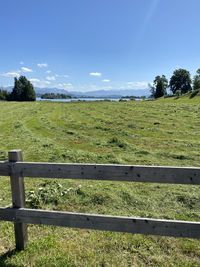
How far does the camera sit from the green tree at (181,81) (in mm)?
126562

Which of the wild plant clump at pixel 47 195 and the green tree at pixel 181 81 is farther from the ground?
the green tree at pixel 181 81

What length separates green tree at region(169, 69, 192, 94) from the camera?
127m

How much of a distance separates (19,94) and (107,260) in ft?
369

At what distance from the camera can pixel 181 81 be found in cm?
12800

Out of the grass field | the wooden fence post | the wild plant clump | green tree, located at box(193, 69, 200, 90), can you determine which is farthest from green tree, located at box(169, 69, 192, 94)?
the wooden fence post

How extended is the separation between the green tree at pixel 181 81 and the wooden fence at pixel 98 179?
12531 cm

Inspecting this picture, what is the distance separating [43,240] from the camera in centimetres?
566

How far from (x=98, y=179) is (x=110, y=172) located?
0.19 meters

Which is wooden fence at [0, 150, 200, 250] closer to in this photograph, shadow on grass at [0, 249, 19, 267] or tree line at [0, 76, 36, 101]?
shadow on grass at [0, 249, 19, 267]

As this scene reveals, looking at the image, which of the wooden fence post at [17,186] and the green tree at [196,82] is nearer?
the wooden fence post at [17,186]

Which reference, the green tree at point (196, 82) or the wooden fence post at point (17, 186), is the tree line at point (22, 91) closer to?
the green tree at point (196, 82)

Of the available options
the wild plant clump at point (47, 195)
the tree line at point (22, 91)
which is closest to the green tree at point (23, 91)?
the tree line at point (22, 91)

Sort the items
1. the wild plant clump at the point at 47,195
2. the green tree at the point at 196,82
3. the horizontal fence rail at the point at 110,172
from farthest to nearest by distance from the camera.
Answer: the green tree at the point at 196,82 → the wild plant clump at the point at 47,195 → the horizontal fence rail at the point at 110,172

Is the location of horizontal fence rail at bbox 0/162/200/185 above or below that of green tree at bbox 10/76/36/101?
below
